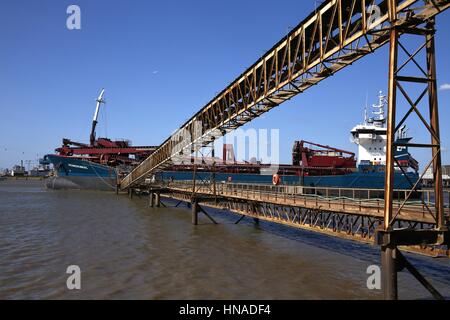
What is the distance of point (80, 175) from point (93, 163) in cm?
509

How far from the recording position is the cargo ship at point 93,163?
8338cm

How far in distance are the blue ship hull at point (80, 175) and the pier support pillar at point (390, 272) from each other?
77.6m

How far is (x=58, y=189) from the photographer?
8594cm

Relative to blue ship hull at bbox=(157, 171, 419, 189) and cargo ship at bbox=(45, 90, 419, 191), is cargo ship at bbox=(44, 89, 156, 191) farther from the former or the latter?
blue ship hull at bbox=(157, 171, 419, 189)

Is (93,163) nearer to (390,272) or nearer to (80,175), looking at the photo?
(80,175)

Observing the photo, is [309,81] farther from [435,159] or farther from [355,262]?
[355,262]

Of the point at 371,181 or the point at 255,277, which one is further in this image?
the point at 371,181

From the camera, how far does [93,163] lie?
83938 mm

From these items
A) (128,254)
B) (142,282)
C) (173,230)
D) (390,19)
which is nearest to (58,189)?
(173,230)

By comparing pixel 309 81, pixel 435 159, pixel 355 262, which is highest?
pixel 309 81

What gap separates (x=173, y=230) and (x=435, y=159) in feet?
67.8
